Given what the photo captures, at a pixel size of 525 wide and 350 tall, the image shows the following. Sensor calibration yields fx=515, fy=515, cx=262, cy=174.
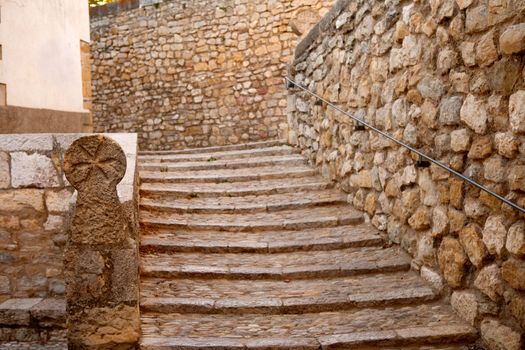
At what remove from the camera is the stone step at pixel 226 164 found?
6.11m

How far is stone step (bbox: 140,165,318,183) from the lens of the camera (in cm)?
567

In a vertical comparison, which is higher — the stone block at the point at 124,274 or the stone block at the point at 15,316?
the stone block at the point at 124,274

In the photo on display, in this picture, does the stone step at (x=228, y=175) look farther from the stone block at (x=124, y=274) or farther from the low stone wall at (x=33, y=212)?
the stone block at (x=124, y=274)

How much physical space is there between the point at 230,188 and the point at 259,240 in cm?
121

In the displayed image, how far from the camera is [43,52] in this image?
542cm

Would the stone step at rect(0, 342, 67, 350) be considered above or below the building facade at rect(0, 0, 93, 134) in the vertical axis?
below

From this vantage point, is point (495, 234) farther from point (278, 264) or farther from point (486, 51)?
point (278, 264)

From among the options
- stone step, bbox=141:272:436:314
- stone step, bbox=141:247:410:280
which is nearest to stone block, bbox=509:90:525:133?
stone step, bbox=141:272:436:314

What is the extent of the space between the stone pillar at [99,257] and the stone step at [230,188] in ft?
7.07

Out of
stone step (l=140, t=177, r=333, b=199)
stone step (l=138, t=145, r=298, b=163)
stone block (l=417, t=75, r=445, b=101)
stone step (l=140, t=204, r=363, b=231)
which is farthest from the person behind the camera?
stone step (l=138, t=145, r=298, b=163)

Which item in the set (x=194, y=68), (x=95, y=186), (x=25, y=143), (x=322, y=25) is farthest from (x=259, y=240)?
(x=194, y=68)

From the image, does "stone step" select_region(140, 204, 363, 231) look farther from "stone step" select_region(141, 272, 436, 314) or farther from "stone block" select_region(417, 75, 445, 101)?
"stone block" select_region(417, 75, 445, 101)

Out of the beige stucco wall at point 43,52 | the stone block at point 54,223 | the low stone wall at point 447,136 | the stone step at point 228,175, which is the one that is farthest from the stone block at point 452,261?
the beige stucco wall at point 43,52

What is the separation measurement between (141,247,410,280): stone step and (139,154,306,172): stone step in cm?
212
